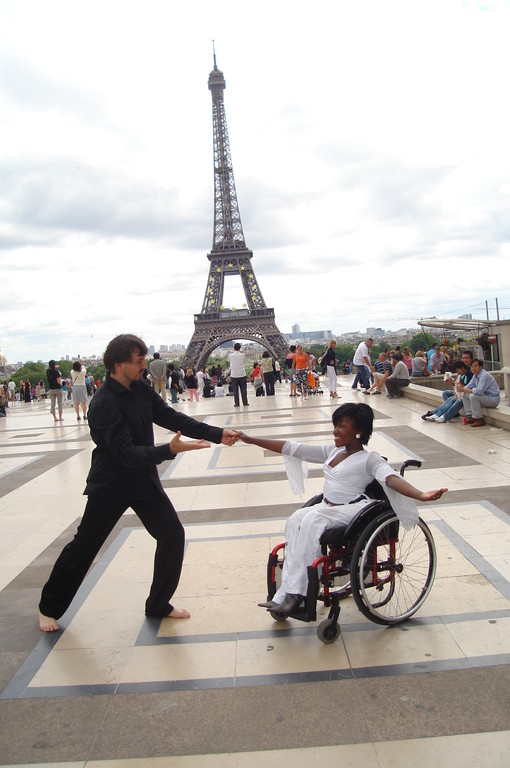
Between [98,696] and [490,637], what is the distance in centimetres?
201

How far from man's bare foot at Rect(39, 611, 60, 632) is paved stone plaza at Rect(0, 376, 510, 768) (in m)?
0.05

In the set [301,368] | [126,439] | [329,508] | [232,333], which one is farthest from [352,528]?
[232,333]

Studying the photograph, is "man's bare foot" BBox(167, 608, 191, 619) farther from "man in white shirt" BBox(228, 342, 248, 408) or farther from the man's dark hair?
"man in white shirt" BBox(228, 342, 248, 408)

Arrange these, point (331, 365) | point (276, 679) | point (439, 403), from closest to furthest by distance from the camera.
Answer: point (276, 679), point (439, 403), point (331, 365)

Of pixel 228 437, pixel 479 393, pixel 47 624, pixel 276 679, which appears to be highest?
pixel 228 437

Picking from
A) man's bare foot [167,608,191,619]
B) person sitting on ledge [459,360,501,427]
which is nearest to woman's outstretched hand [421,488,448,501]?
man's bare foot [167,608,191,619]

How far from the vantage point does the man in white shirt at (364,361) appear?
1662 cm

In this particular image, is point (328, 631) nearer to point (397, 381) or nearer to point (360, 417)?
point (360, 417)

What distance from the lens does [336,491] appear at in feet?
12.6

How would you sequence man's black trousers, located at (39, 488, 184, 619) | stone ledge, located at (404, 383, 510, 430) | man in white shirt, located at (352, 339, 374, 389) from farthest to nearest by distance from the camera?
man in white shirt, located at (352, 339, 374, 389), stone ledge, located at (404, 383, 510, 430), man's black trousers, located at (39, 488, 184, 619)

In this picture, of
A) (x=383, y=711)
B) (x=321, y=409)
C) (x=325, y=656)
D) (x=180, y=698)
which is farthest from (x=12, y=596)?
(x=321, y=409)

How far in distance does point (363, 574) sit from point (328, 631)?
0.35 metres

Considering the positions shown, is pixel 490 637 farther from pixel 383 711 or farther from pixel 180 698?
pixel 180 698

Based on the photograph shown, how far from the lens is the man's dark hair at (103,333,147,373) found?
377 cm
